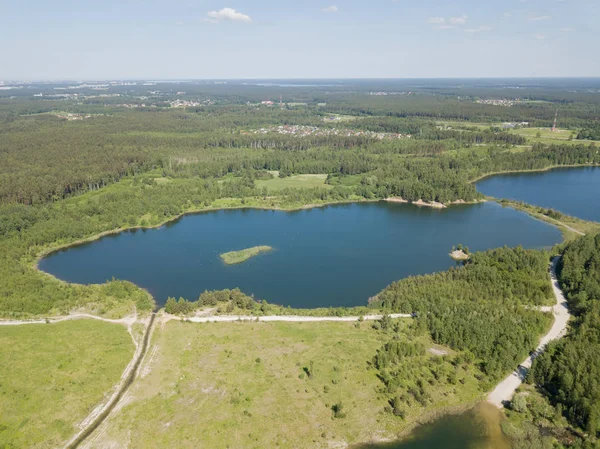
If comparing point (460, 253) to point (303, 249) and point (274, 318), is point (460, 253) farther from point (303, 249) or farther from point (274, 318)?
point (274, 318)

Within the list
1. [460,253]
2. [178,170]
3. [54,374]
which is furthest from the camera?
[178,170]

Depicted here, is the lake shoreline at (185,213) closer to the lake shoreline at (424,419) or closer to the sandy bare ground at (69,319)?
the sandy bare ground at (69,319)

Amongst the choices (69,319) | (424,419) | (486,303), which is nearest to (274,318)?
(424,419)

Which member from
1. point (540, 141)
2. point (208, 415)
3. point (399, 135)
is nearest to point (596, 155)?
point (540, 141)

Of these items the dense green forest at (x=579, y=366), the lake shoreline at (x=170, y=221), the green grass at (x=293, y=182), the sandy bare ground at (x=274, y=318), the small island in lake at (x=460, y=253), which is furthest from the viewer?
the green grass at (x=293, y=182)

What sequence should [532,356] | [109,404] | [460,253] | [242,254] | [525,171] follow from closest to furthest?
[109,404]
[532,356]
[242,254]
[460,253]
[525,171]

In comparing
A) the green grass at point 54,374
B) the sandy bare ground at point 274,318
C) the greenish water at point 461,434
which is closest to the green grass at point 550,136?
the sandy bare ground at point 274,318

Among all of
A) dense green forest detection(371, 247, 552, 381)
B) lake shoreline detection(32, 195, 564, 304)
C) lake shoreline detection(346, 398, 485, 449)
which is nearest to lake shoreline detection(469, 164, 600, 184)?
lake shoreline detection(32, 195, 564, 304)

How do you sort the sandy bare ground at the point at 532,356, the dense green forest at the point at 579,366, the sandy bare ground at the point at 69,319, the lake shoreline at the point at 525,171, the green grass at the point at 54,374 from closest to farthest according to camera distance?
the green grass at the point at 54,374
the dense green forest at the point at 579,366
the sandy bare ground at the point at 532,356
the sandy bare ground at the point at 69,319
the lake shoreline at the point at 525,171
